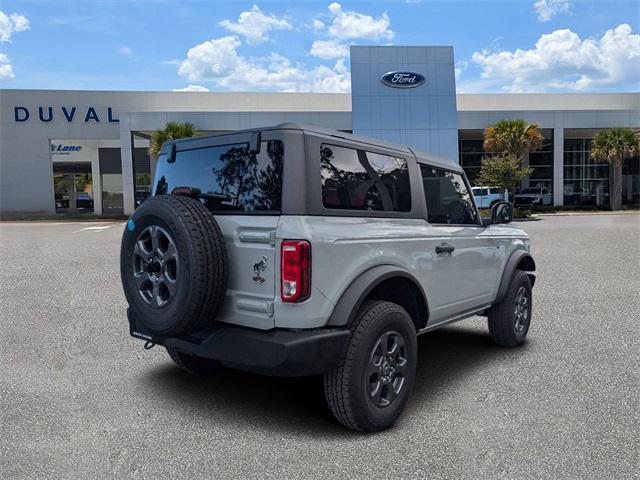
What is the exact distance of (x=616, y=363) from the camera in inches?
188

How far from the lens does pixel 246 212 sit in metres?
3.35

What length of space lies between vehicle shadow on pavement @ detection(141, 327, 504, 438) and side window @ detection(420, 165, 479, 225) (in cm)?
134

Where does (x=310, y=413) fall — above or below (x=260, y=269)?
below

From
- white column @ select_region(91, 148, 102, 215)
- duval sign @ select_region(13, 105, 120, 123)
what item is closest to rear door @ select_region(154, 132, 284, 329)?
duval sign @ select_region(13, 105, 120, 123)

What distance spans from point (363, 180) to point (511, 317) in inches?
101

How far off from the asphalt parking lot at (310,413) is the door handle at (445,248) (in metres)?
1.12

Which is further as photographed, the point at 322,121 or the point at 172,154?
the point at 322,121

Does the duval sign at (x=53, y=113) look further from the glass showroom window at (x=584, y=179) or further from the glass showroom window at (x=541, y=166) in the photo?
the glass showroom window at (x=584, y=179)

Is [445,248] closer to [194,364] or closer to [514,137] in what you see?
[194,364]

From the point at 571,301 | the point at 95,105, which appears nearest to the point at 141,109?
the point at 95,105

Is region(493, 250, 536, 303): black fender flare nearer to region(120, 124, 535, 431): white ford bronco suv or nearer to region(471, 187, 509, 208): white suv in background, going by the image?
region(120, 124, 535, 431): white ford bronco suv

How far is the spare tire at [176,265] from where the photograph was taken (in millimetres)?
3129

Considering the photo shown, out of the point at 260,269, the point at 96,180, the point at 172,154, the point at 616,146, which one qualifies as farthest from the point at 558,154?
the point at 260,269

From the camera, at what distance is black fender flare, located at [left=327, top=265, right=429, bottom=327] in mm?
3197
